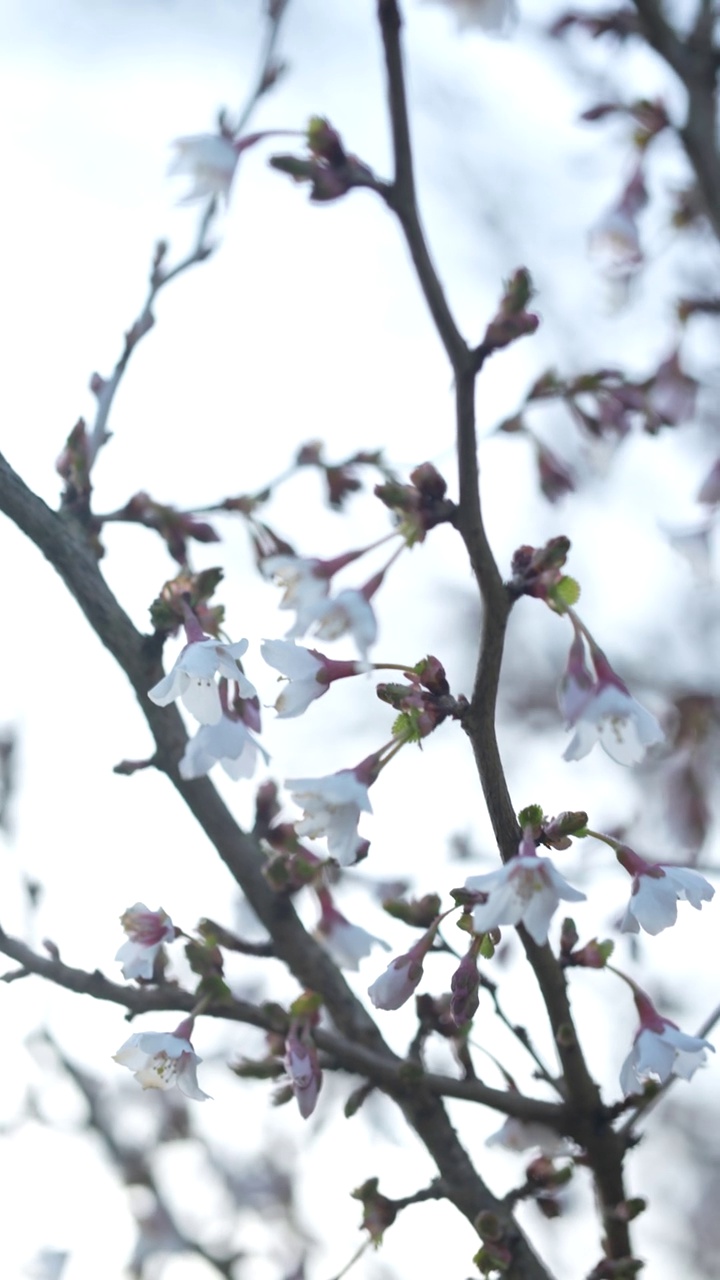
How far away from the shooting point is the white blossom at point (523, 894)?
3.92 feet

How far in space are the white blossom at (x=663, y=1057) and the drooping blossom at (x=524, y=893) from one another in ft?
1.24

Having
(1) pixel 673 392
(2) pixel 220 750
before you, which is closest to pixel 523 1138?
(2) pixel 220 750

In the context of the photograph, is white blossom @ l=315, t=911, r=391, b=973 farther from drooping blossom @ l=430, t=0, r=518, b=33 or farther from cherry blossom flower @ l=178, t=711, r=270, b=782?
drooping blossom @ l=430, t=0, r=518, b=33

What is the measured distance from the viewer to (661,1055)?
4.88 feet

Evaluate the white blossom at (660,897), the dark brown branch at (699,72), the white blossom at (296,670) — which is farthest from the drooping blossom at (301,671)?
the dark brown branch at (699,72)

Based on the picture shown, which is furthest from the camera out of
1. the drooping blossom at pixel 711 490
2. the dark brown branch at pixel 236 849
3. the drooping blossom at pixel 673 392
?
the drooping blossom at pixel 711 490

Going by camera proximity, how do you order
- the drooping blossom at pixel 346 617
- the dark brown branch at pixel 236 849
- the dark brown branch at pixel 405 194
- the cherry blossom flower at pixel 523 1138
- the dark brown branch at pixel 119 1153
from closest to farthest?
the dark brown branch at pixel 405 194
the drooping blossom at pixel 346 617
the dark brown branch at pixel 236 849
the cherry blossom flower at pixel 523 1138
the dark brown branch at pixel 119 1153

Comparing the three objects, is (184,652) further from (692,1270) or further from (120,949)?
(692,1270)

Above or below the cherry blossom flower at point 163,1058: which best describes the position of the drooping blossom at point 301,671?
above

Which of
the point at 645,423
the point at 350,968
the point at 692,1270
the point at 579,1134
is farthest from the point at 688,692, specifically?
the point at 692,1270

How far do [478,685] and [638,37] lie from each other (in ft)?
7.92

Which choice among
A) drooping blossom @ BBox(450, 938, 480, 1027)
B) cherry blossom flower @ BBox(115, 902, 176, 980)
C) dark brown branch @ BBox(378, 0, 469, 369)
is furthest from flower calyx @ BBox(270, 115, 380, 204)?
cherry blossom flower @ BBox(115, 902, 176, 980)

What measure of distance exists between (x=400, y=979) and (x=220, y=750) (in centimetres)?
45

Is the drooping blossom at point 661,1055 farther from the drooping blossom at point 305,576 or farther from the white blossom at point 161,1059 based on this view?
the drooping blossom at point 305,576
